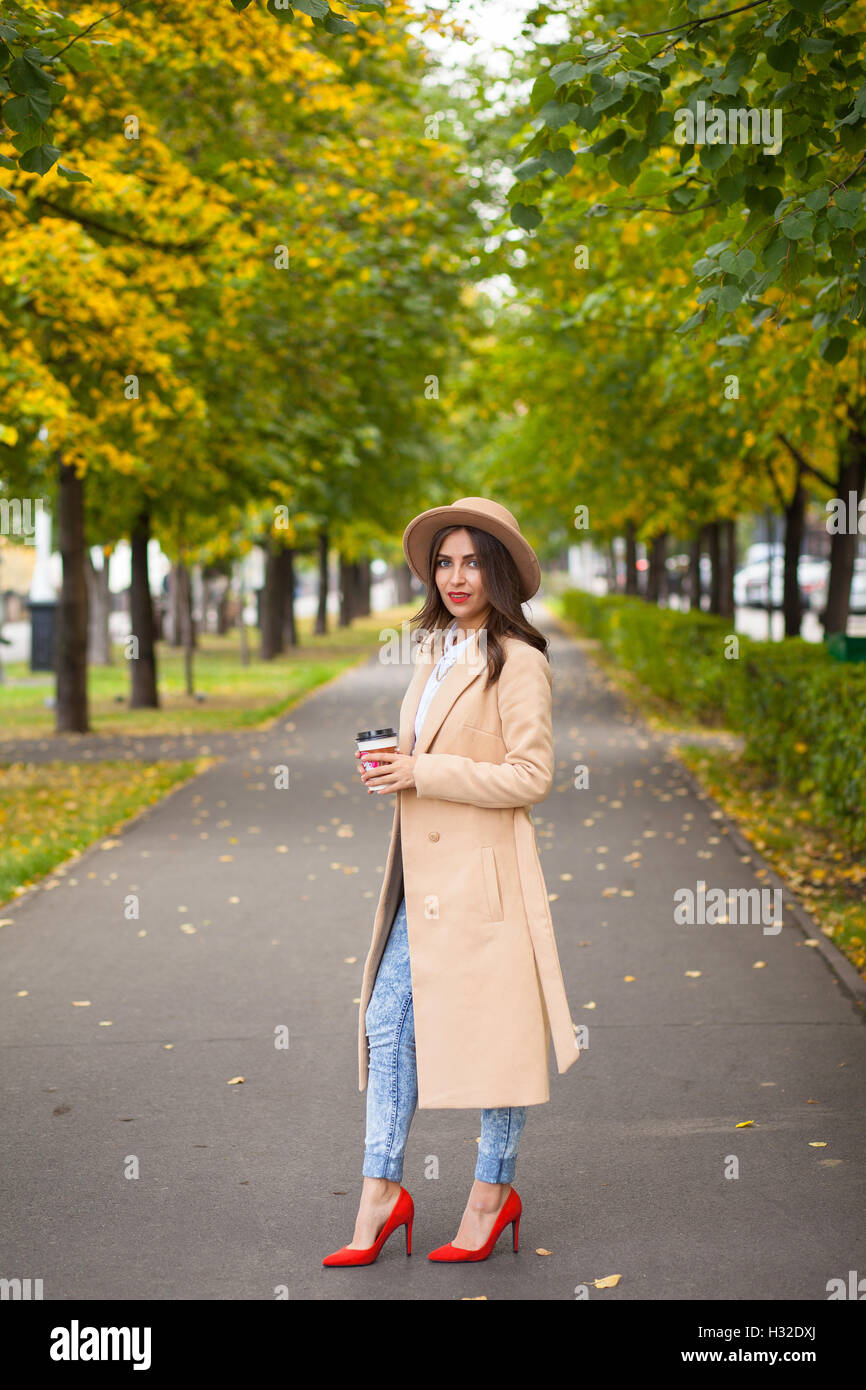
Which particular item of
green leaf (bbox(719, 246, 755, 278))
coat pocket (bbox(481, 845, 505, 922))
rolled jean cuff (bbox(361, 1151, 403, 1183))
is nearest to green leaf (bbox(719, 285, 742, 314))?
green leaf (bbox(719, 246, 755, 278))

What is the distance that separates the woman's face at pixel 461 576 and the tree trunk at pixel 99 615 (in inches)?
1243

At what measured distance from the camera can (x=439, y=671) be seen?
432cm

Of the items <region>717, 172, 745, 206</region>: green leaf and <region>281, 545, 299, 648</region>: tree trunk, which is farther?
<region>281, 545, 299, 648</region>: tree trunk

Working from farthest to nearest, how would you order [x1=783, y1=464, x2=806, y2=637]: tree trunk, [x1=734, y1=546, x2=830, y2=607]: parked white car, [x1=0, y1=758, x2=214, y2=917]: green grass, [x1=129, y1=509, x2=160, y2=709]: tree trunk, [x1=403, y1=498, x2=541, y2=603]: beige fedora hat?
1. [x1=734, y1=546, x2=830, y2=607]: parked white car
2. [x1=129, y1=509, x2=160, y2=709]: tree trunk
3. [x1=783, y1=464, x2=806, y2=637]: tree trunk
4. [x1=0, y1=758, x2=214, y2=917]: green grass
5. [x1=403, y1=498, x2=541, y2=603]: beige fedora hat

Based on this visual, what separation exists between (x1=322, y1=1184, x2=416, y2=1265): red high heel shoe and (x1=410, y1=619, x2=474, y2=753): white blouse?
1.18 metres

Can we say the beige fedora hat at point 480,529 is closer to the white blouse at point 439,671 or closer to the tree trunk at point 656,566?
the white blouse at point 439,671

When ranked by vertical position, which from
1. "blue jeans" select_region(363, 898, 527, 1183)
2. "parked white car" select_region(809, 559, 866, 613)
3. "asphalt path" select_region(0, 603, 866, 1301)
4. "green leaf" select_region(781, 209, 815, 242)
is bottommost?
"asphalt path" select_region(0, 603, 866, 1301)

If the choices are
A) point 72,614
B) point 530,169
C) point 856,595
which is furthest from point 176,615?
point 530,169

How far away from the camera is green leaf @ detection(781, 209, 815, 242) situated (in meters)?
5.34

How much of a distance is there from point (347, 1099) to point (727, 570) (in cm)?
2082

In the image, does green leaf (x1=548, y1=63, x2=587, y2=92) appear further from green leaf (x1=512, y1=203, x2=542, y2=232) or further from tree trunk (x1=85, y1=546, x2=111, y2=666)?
tree trunk (x1=85, y1=546, x2=111, y2=666)

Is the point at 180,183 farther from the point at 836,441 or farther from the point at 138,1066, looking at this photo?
the point at 138,1066

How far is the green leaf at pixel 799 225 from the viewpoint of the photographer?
5336 mm
